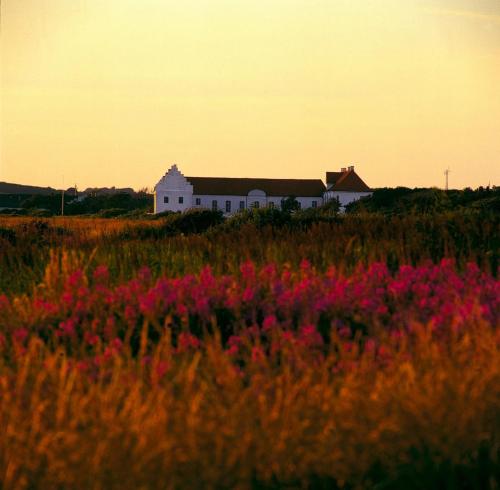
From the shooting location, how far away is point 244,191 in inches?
3211

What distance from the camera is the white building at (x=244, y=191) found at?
3034 inches

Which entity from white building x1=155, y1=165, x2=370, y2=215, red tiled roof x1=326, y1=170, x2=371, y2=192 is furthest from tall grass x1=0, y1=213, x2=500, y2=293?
red tiled roof x1=326, y1=170, x2=371, y2=192

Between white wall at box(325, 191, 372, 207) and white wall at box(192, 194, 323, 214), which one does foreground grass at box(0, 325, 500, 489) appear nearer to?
white wall at box(325, 191, 372, 207)

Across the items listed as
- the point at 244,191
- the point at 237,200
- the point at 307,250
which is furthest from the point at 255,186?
the point at 307,250

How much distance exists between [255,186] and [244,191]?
1.36 metres

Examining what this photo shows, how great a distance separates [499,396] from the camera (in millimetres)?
4348

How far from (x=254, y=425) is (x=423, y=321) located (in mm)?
2345

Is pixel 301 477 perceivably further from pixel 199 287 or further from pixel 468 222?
pixel 468 222

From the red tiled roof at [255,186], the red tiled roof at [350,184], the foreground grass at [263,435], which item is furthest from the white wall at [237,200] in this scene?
the foreground grass at [263,435]

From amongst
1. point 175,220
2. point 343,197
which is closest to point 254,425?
point 175,220

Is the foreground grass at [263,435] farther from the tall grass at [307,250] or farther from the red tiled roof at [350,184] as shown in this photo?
the red tiled roof at [350,184]

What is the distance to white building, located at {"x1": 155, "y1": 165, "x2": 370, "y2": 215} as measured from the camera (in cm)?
7706

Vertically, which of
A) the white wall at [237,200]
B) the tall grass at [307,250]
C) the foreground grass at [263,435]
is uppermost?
the white wall at [237,200]

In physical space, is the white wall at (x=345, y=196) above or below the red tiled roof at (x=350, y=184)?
below
